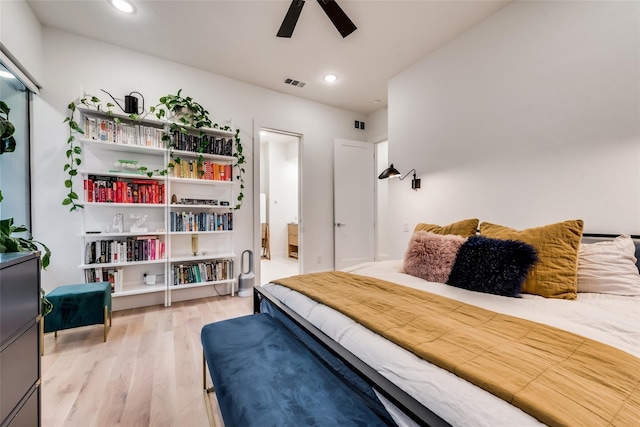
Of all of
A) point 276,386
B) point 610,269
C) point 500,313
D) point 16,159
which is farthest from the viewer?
point 16,159

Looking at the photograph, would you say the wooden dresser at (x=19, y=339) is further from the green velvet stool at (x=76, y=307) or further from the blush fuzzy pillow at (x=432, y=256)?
the blush fuzzy pillow at (x=432, y=256)

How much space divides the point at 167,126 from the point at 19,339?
245cm

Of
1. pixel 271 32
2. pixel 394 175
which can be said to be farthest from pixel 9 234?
pixel 394 175

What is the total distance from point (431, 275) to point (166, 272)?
269cm

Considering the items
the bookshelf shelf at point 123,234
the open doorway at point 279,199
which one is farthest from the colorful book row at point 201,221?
the open doorway at point 279,199

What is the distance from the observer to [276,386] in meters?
0.94

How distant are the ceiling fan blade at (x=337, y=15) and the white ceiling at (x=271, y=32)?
1.38ft

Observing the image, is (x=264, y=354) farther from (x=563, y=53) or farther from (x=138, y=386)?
(x=563, y=53)

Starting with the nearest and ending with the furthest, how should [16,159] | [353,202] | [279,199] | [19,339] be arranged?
[19,339] < [16,159] < [353,202] < [279,199]

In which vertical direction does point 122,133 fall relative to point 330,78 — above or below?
below

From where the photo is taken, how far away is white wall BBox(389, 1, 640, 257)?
5.71ft

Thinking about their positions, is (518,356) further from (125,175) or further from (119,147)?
(119,147)

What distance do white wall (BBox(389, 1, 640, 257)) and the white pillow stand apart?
330mm

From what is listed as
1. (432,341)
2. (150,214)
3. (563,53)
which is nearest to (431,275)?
(432,341)
